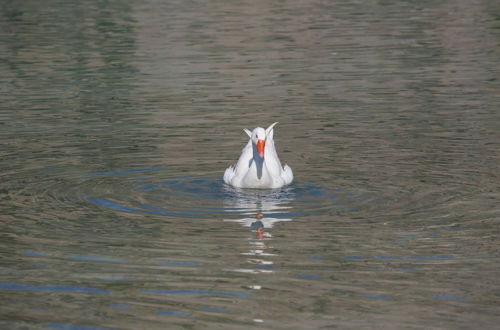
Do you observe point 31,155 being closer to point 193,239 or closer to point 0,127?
point 0,127

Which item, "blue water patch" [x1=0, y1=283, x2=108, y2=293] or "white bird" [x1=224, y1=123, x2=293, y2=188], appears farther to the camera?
"white bird" [x1=224, y1=123, x2=293, y2=188]

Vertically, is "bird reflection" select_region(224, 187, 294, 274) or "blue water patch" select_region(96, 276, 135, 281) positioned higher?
"bird reflection" select_region(224, 187, 294, 274)

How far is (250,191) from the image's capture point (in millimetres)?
16906

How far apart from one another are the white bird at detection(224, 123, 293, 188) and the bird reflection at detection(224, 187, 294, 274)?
0.12m

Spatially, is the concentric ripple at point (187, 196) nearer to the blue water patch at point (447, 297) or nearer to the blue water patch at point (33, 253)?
the blue water patch at point (33, 253)

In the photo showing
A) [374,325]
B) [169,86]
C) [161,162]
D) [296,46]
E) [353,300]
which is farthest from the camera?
[296,46]

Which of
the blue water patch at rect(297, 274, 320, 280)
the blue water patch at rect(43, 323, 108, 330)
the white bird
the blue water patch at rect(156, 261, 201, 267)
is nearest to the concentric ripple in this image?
the white bird

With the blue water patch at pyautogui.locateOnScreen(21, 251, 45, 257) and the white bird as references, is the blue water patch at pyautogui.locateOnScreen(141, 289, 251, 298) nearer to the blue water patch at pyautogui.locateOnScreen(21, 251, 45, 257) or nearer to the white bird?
the blue water patch at pyautogui.locateOnScreen(21, 251, 45, 257)

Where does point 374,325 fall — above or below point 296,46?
below

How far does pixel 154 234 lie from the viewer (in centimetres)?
1402

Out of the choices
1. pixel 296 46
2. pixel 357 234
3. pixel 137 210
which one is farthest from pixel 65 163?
pixel 296 46

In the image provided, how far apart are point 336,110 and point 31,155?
23.2 feet

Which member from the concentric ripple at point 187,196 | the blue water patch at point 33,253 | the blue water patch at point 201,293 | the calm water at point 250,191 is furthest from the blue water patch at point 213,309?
the concentric ripple at point 187,196

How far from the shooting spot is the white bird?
55.0ft
